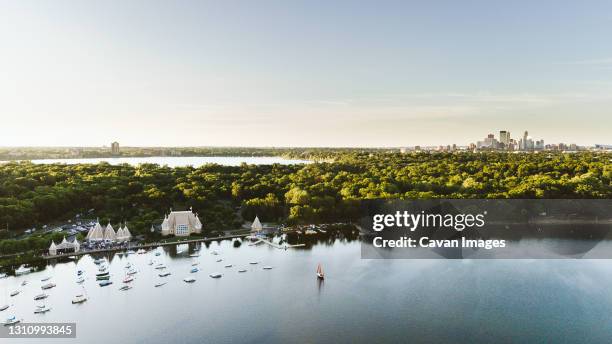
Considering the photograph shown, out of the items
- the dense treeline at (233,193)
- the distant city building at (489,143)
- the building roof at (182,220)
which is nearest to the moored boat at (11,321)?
the dense treeline at (233,193)

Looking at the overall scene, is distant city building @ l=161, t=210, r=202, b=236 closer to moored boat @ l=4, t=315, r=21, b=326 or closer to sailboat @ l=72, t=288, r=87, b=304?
sailboat @ l=72, t=288, r=87, b=304

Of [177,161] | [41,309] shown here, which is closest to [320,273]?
[41,309]

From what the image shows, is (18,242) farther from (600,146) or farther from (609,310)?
(600,146)

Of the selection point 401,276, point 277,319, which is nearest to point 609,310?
point 401,276

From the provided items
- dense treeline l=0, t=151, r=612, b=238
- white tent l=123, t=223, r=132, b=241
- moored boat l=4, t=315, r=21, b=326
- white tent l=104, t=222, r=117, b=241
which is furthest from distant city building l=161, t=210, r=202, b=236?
moored boat l=4, t=315, r=21, b=326

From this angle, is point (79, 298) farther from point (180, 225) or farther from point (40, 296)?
point (180, 225)

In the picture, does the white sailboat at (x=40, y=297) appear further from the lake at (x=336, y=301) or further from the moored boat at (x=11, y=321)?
the moored boat at (x=11, y=321)
